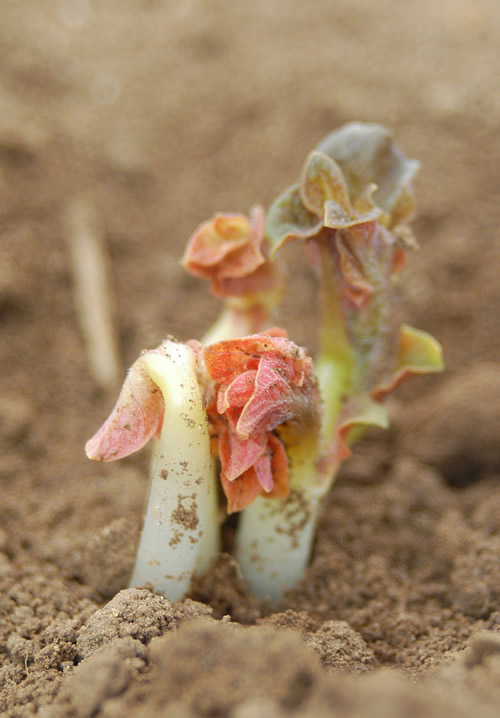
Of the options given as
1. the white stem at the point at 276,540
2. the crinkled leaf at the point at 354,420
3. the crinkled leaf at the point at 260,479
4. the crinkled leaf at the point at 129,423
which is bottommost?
the white stem at the point at 276,540

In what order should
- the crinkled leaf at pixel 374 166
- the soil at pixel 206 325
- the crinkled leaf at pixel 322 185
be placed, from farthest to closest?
the crinkled leaf at pixel 374 166, the crinkled leaf at pixel 322 185, the soil at pixel 206 325

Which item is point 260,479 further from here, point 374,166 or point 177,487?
point 374,166

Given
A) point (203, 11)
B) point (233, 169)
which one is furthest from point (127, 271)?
point (203, 11)

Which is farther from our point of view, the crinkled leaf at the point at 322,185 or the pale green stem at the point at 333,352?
the pale green stem at the point at 333,352

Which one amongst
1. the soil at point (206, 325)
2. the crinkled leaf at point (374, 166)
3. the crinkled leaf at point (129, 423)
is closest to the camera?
the soil at point (206, 325)

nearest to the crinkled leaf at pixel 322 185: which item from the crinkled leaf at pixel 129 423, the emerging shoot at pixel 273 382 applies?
the emerging shoot at pixel 273 382

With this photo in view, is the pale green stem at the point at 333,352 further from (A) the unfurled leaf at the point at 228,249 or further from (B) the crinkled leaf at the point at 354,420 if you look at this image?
(A) the unfurled leaf at the point at 228,249
